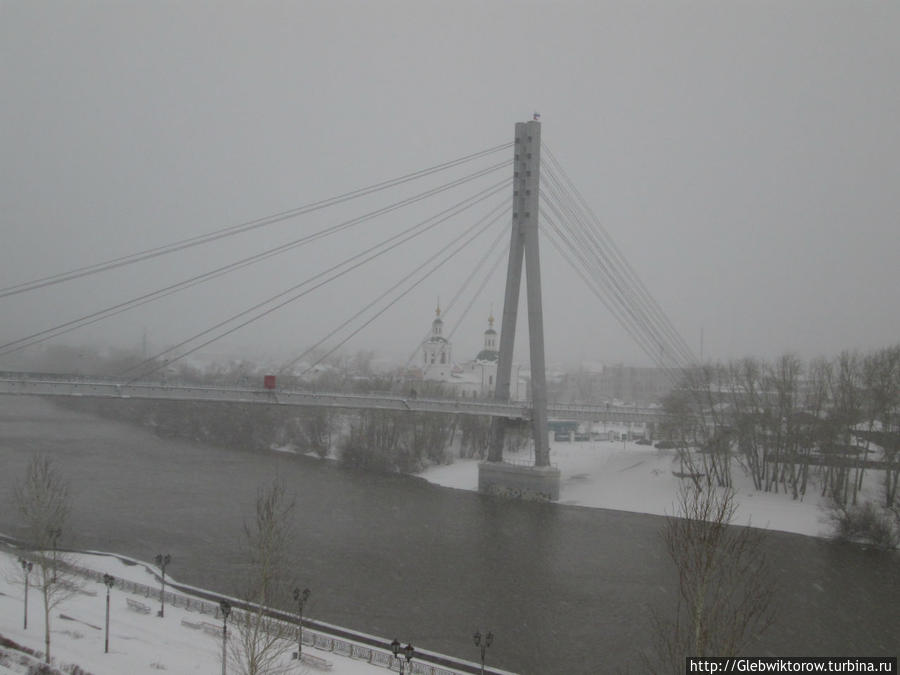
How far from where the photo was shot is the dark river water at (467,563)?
11.0m

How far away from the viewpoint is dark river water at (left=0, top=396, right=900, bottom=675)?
36.0 feet

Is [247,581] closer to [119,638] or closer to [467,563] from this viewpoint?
[119,638]

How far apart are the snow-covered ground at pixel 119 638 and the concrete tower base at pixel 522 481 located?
43.0 ft

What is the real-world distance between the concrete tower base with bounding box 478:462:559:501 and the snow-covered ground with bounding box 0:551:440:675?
1311 cm

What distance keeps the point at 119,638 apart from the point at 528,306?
1492cm

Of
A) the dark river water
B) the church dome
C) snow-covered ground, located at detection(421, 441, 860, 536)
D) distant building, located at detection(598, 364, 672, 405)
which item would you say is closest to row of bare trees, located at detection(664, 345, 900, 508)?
snow-covered ground, located at detection(421, 441, 860, 536)

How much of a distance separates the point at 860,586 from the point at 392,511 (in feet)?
36.0

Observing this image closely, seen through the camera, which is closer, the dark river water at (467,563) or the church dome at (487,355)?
the dark river water at (467,563)

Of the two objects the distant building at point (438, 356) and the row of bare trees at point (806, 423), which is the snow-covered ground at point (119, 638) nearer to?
the row of bare trees at point (806, 423)

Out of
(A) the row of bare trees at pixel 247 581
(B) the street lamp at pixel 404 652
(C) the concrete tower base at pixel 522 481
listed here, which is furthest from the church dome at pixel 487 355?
(B) the street lamp at pixel 404 652

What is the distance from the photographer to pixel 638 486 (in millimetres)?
23578

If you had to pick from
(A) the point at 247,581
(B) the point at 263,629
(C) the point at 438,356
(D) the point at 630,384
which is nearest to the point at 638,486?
(A) the point at 247,581

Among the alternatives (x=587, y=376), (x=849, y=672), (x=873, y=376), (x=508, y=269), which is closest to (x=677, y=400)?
(x=873, y=376)

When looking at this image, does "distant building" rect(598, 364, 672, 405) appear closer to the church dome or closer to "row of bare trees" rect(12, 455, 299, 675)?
the church dome
